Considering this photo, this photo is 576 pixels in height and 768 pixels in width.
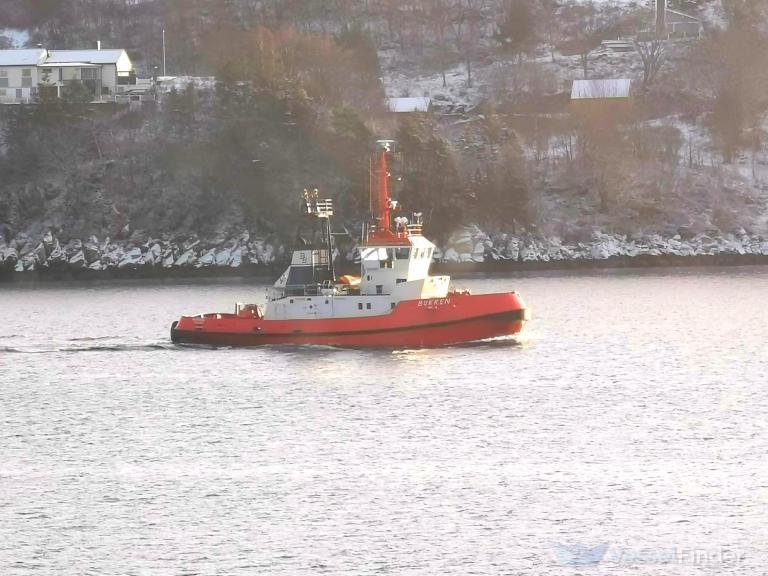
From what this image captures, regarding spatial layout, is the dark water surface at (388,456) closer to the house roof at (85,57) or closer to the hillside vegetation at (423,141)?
the hillside vegetation at (423,141)

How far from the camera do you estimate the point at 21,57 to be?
532ft

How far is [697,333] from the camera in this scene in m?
81.4

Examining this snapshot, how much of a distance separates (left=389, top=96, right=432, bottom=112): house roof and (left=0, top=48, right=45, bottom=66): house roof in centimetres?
3804

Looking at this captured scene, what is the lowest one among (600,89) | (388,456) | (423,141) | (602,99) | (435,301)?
(388,456)

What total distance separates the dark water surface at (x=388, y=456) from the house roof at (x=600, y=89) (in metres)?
83.0

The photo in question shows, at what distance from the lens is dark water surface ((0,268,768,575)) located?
1426 inches

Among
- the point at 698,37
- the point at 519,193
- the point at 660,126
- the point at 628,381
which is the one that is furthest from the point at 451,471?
the point at 698,37

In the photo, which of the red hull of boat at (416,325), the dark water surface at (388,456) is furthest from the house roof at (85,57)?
the red hull of boat at (416,325)

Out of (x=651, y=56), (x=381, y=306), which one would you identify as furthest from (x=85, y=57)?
(x=381, y=306)

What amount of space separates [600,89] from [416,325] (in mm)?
99116

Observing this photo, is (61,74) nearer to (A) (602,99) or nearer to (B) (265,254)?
(B) (265,254)

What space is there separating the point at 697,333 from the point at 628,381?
67.2 feet

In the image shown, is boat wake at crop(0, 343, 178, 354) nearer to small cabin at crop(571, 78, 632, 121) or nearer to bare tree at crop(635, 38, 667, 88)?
small cabin at crop(571, 78, 632, 121)

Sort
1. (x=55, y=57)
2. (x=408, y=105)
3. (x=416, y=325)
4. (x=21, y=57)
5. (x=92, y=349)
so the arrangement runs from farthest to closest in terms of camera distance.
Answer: (x=55, y=57)
(x=21, y=57)
(x=408, y=105)
(x=92, y=349)
(x=416, y=325)
